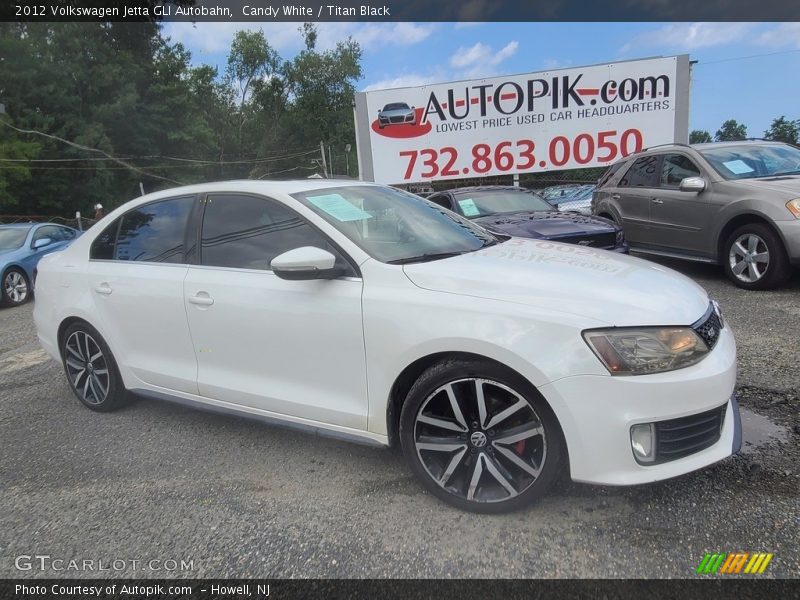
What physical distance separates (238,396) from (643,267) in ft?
7.56

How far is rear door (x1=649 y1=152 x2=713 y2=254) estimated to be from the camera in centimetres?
659

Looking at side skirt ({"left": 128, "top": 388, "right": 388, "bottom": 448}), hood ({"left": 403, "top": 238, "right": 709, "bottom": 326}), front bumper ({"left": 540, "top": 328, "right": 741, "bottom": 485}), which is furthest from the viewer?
side skirt ({"left": 128, "top": 388, "right": 388, "bottom": 448})

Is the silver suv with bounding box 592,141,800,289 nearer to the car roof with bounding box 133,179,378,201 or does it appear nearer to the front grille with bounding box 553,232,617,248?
the front grille with bounding box 553,232,617,248

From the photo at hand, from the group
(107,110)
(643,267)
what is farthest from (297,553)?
(107,110)

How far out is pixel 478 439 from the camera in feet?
7.98

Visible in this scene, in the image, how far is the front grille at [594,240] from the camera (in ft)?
19.6

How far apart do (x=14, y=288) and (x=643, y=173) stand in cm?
1029

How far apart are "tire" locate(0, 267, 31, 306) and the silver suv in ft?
32.5

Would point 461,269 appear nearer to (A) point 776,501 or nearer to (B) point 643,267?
(B) point 643,267

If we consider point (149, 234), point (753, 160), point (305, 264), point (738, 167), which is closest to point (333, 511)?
point (305, 264)

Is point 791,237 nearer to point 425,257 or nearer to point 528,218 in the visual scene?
point 528,218

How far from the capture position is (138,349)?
11.6ft

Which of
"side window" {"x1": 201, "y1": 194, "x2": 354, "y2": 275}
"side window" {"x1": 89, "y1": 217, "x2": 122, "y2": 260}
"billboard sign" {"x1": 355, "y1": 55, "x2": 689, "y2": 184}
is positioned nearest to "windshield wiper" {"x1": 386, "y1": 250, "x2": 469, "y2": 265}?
"side window" {"x1": 201, "y1": 194, "x2": 354, "y2": 275}

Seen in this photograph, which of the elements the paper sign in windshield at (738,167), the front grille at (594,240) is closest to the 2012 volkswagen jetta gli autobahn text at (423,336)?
the front grille at (594,240)
